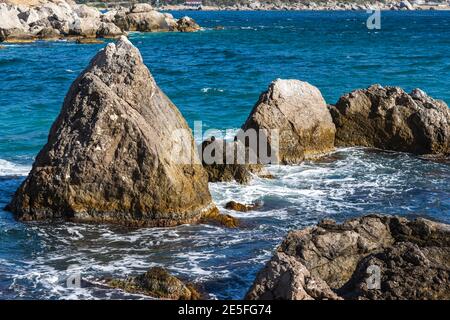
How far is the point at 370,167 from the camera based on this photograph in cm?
1662

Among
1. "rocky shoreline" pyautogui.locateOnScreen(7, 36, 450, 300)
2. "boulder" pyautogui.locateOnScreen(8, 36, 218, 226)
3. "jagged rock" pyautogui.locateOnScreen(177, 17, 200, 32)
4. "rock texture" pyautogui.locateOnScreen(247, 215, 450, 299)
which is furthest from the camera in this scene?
"jagged rock" pyautogui.locateOnScreen(177, 17, 200, 32)

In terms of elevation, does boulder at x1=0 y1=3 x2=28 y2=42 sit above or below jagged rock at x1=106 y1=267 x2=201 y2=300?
above

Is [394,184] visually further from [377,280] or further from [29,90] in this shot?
[29,90]

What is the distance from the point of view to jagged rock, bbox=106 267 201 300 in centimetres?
870

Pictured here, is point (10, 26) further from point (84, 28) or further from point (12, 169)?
point (12, 169)

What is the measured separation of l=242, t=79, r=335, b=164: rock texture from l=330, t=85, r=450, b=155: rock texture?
1025 millimetres

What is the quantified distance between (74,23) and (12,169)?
5334 cm

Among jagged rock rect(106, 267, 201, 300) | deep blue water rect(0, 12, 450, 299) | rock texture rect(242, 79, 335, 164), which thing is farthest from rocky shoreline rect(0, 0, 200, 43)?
jagged rock rect(106, 267, 201, 300)

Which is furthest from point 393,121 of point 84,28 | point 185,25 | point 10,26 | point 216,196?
point 185,25

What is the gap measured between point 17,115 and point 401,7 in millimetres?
185979

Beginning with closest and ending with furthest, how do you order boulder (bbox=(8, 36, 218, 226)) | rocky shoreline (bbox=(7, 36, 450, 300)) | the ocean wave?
rocky shoreline (bbox=(7, 36, 450, 300)), boulder (bbox=(8, 36, 218, 226)), the ocean wave

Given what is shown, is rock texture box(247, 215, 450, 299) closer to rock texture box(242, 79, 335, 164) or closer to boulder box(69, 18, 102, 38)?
rock texture box(242, 79, 335, 164)

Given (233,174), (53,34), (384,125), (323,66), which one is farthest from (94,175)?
(53,34)

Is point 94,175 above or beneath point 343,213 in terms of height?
above
